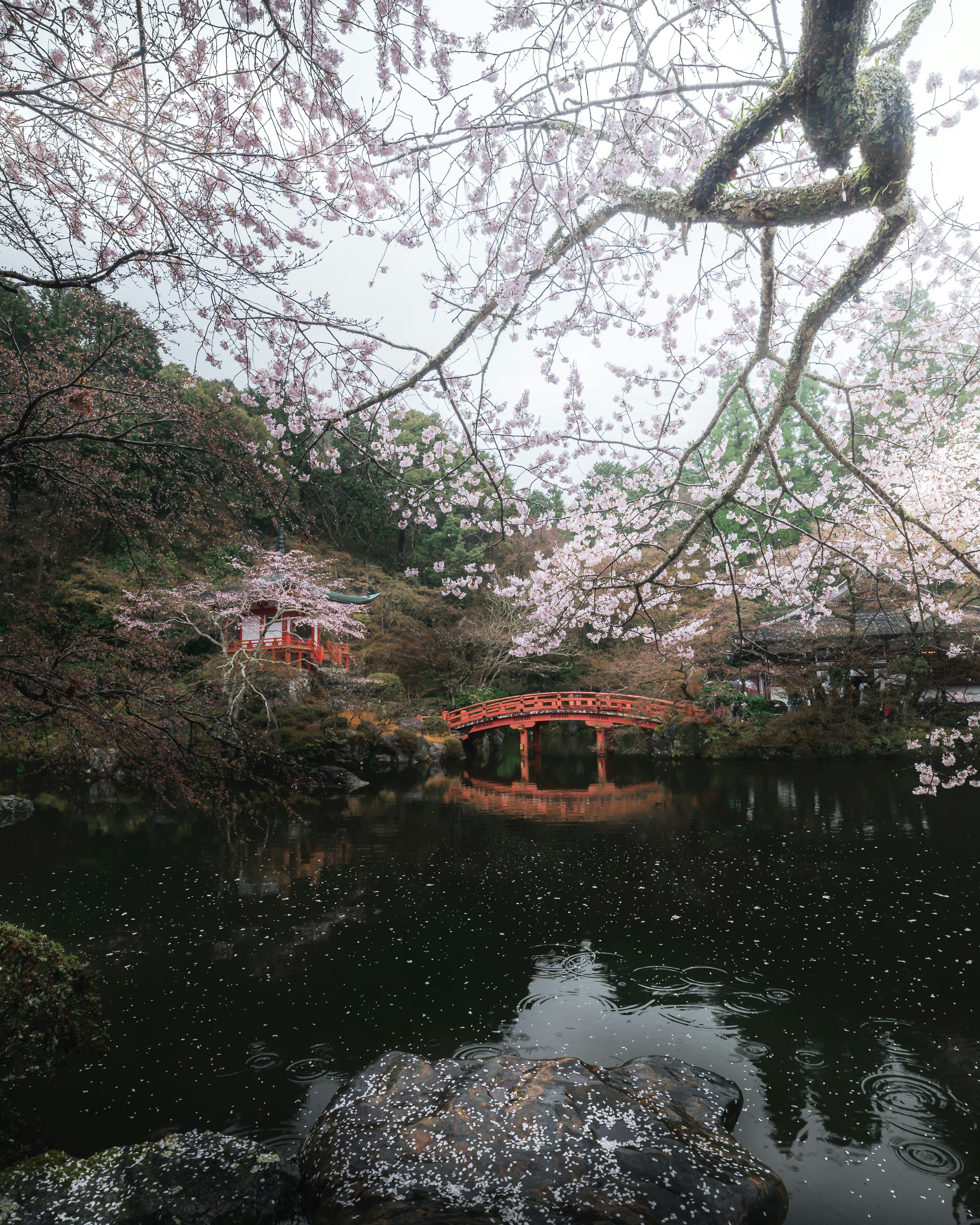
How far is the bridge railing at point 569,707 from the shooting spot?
1524 centimetres

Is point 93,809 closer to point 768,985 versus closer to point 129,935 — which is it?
point 129,935

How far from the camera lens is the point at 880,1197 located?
104 inches

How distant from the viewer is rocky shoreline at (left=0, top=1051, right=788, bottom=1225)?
2309 mm

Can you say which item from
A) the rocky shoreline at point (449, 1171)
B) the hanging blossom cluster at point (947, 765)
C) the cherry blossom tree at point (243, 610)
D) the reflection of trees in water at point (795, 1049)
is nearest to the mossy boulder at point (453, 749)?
the cherry blossom tree at point (243, 610)

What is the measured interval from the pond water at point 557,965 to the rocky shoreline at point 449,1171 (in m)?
0.45

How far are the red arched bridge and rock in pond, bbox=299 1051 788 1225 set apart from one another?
40.6ft

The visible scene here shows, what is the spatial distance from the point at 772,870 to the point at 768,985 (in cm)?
267

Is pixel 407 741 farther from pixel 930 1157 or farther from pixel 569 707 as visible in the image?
pixel 930 1157

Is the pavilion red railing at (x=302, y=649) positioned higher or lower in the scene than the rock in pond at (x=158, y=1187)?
higher

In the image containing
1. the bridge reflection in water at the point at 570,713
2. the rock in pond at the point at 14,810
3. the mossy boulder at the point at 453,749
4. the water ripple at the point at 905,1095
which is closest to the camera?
the water ripple at the point at 905,1095

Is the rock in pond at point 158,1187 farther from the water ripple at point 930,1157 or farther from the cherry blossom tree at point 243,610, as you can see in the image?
the cherry blossom tree at point 243,610

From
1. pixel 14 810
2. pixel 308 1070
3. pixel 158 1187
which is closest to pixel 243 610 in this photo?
pixel 14 810

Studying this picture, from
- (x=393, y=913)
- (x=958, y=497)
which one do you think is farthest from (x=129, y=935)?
(x=958, y=497)

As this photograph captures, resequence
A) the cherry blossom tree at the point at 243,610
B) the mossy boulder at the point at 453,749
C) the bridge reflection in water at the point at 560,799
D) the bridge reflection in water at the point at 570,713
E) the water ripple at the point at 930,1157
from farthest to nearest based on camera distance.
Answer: the bridge reflection in water at the point at 570,713
the mossy boulder at the point at 453,749
the cherry blossom tree at the point at 243,610
the bridge reflection in water at the point at 560,799
the water ripple at the point at 930,1157
